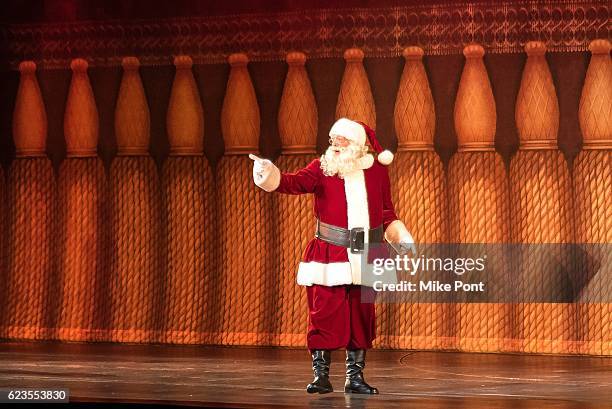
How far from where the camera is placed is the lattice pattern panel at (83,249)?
7.43m

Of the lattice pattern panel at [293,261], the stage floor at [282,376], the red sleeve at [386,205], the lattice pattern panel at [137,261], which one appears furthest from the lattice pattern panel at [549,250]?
the lattice pattern panel at [137,261]

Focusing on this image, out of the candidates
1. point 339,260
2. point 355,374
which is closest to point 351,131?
point 339,260

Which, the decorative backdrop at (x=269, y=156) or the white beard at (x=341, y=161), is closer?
the white beard at (x=341, y=161)

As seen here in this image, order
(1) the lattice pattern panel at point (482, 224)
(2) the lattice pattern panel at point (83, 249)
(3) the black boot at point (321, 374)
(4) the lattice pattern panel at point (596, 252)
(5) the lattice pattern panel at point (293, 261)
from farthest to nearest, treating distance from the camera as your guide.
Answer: (2) the lattice pattern panel at point (83, 249)
(5) the lattice pattern panel at point (293, 261)
(1) the lattice pattern panel at point (482, 224)
(4) the lattice pattern panel at point (596, 252)
(3) the black boot at point (321, 374)

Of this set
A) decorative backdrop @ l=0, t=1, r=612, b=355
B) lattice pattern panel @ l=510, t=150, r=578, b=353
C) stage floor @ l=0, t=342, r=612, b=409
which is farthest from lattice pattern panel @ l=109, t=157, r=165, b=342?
lattice pattern panel @ l=510, t=150, r=578, b=353

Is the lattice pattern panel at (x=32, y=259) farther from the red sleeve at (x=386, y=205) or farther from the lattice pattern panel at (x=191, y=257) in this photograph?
the red sleeve at (x=386, y=205)

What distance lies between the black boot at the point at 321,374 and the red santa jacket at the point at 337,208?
0.90ft

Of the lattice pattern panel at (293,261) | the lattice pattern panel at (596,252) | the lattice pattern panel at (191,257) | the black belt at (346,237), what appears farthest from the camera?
the lattice pattern panel at (191,257)

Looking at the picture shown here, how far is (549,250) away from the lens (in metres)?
6.82

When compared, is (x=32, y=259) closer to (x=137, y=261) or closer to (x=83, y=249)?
(x=83, y=249)

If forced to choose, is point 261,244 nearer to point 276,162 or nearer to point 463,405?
point 276,162

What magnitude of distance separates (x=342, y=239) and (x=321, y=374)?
1.73 ft

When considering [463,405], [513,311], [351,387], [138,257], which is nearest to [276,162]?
[138,257]

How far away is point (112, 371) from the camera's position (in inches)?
230
